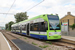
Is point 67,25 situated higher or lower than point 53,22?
lower

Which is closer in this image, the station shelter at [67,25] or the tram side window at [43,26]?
the tram side window at [43,26]

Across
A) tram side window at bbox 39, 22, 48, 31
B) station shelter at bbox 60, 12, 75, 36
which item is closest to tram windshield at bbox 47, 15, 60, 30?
tram side window at bbox 39, 22, 48, 31

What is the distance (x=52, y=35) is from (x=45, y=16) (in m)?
2.57

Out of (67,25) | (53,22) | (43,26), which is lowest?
(43,26)

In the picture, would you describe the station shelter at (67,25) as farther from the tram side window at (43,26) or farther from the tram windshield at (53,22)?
the tram side window at (43,26)

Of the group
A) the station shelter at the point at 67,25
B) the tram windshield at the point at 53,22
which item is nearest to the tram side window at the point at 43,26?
the tram windshield at the point at 53,22

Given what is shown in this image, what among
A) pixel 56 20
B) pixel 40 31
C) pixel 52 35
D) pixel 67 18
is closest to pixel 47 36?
pixel 52 35

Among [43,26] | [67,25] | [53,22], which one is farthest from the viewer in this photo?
[67,25]

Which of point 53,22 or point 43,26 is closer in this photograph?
A: point 53,22

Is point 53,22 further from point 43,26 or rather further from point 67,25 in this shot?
point 67,25

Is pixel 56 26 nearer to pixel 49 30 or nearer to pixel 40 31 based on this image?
pixel 49 30

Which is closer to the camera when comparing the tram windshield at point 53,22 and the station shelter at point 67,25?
the tram windshield at point 53,22

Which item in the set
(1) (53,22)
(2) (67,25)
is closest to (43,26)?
(1) (53,22)

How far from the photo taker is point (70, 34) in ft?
61.9
